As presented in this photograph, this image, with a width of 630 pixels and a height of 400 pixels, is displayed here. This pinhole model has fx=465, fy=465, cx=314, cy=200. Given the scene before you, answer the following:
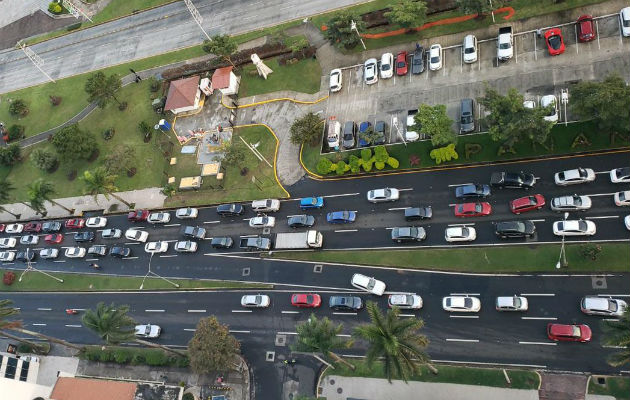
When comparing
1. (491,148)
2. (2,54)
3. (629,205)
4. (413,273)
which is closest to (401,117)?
(491,148)

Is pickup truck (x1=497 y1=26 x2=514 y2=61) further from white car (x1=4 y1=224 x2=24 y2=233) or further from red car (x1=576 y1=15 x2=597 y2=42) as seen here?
white car (x1=4 y1=224 x2=24 y2=233)

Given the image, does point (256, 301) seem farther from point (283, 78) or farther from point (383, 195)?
point (283, 78)

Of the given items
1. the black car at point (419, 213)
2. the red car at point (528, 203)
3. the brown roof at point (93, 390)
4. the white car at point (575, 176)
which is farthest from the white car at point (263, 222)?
the white car at point (575, 176)

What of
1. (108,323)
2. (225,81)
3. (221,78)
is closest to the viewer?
(108,323)

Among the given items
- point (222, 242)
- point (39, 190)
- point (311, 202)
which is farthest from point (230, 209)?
point (39, 190)

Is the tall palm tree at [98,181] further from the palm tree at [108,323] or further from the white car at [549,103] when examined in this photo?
the white car at [549,103]

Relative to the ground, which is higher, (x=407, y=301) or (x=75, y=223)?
(x=75, y=223)

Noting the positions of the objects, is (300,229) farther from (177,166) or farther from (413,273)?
(177,166)

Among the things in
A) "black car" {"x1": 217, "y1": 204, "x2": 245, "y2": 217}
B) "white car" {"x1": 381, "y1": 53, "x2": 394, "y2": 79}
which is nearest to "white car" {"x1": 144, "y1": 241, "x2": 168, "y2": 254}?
"black car" {"x1": 217, "y1": 204, "x2": 245, "y2": 217}
